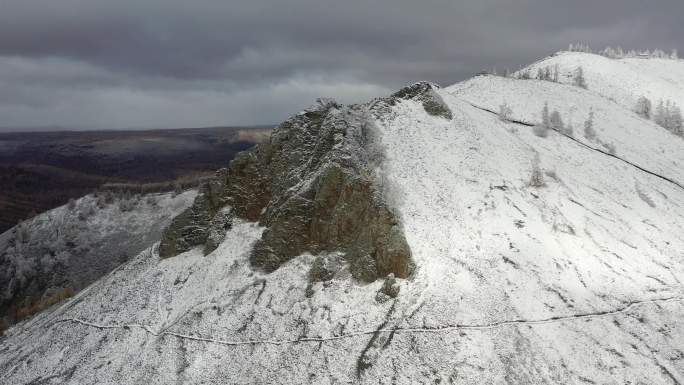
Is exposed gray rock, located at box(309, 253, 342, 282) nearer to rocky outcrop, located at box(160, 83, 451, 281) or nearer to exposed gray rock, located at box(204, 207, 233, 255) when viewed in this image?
rocky outcrop, located at box(160, 83, 451, 281)

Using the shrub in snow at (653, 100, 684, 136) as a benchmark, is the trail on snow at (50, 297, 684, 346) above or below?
below

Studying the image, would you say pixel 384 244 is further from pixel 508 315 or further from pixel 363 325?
pixel 508 315

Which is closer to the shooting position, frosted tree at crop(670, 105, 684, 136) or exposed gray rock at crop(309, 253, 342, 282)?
exposed gray rock at crop(309, 253, 342, 282)

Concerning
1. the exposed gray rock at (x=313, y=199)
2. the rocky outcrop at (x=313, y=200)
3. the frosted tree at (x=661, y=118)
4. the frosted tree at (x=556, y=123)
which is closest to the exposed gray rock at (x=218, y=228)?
the rocky outcrop at (x=313, y=200)

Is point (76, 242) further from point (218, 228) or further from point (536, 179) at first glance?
point (536, 179)

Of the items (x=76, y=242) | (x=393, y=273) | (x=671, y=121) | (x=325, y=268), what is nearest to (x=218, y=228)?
(x=325, y=268)

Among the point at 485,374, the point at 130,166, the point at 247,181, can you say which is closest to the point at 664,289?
the point at 485,374

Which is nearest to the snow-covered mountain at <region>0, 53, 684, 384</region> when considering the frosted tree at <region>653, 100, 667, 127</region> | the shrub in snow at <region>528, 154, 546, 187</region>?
the shrub in snow at <region>528, 154, 546, 187</region>
